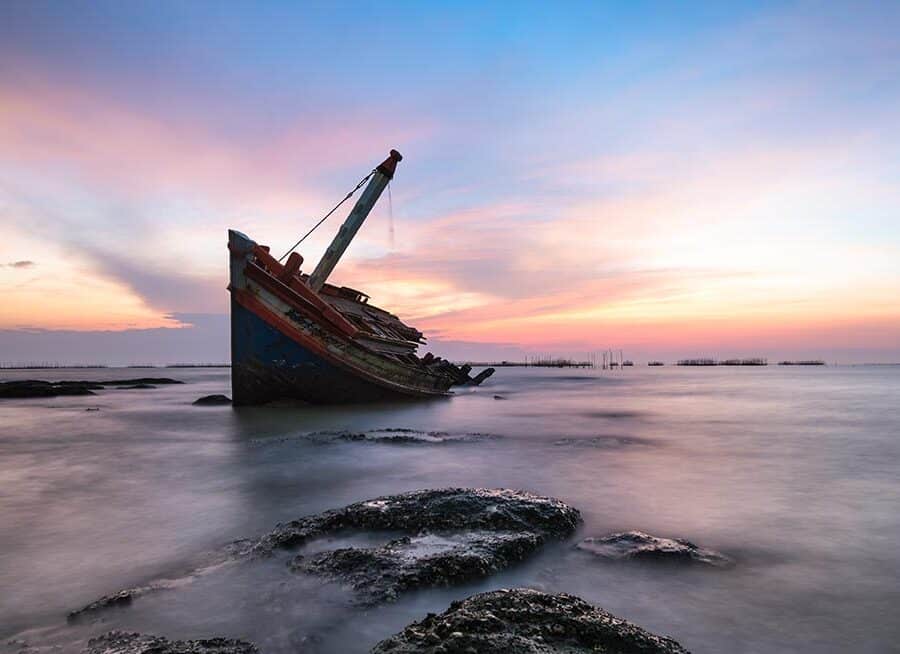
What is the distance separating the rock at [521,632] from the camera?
82.5 inches

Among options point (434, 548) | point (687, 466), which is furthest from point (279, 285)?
point (434, 548)

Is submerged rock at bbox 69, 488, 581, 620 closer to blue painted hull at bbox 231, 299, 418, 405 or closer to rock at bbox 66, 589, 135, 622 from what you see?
rock at bbox 66, 589, 135, 622

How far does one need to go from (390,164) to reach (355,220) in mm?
2624

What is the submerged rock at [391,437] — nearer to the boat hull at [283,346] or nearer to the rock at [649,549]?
the boat hull at [283,346]

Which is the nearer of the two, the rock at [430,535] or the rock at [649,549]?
the rock at [430,535]

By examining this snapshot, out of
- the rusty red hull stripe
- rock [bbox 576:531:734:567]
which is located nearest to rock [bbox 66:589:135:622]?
rock [bbox 576:531:734:567]

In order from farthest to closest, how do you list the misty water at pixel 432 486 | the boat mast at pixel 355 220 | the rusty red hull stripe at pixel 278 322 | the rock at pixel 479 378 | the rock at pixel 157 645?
the rock at pixel 479 378
the boat mast at pixel 355 220
the rusty red hull stripe at pixel 278 322
the misty water at pixel 432 486
the rock at pixel 157 645

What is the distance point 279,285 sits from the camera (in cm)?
1444

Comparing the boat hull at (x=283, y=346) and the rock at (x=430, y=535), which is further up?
the boat hull at (x=283, y=346)

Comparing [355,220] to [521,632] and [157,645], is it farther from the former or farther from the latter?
[521,632]

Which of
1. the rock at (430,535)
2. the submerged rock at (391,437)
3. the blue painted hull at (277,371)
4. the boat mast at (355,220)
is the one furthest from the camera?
the boat mast at (355,220)

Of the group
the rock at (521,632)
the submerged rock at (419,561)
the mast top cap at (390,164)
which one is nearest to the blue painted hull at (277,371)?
the mast top cap at (390,164)

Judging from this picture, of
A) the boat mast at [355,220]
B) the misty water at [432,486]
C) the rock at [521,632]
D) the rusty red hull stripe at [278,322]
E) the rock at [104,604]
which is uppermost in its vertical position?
the boat mast at [355,220]

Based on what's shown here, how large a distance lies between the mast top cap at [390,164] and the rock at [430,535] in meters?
15.7
